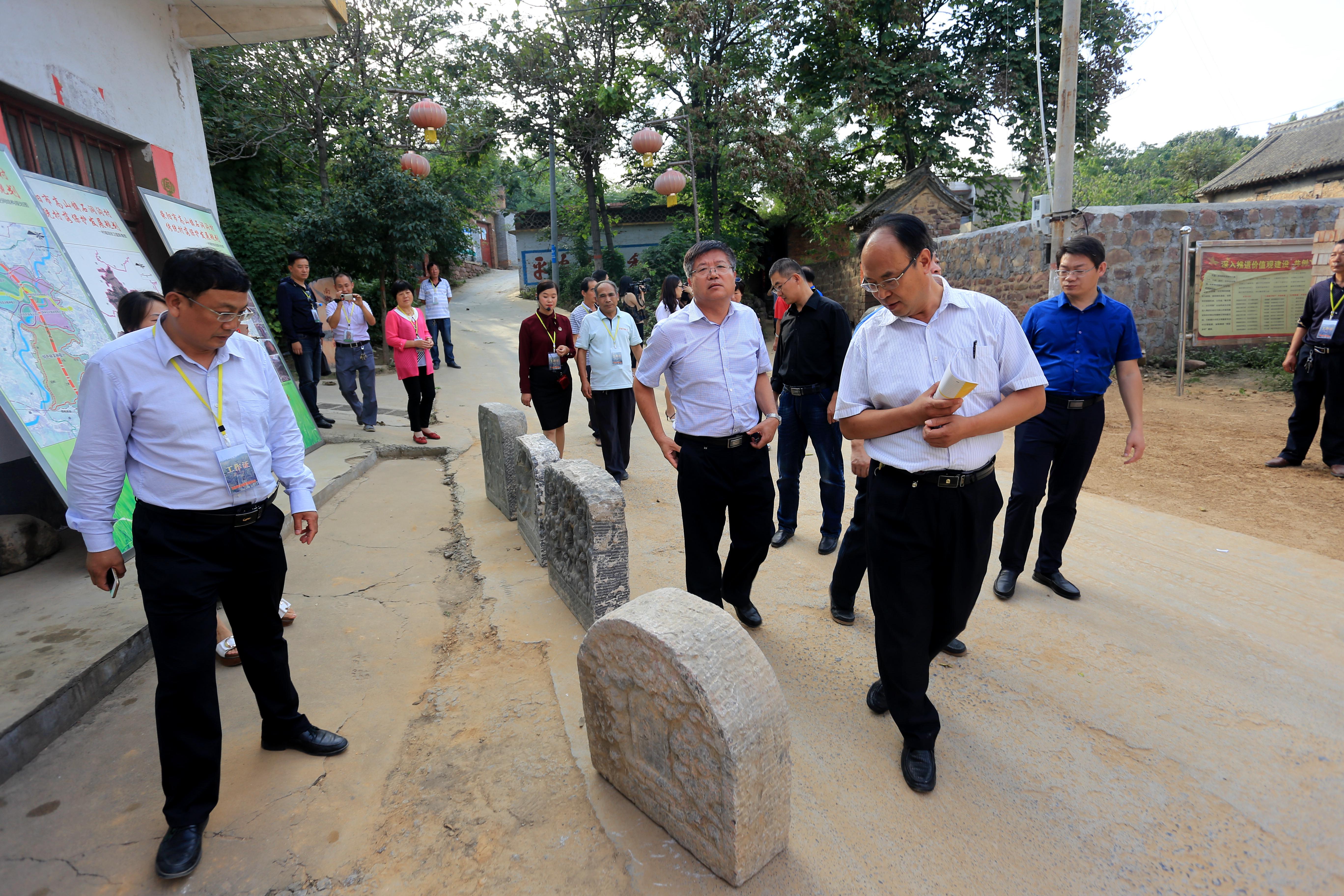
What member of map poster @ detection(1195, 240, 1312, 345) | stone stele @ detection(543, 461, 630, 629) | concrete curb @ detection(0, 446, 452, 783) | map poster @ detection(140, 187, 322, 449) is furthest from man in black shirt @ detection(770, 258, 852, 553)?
map poster @ detection(1195, 240, 1312, 345)

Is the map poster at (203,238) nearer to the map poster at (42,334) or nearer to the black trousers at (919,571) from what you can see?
the map poster at (42,334)

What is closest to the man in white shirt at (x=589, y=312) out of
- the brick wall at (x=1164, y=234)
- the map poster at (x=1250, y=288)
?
the brick wall at (x=1164, y=234)

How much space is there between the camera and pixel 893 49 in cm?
1795

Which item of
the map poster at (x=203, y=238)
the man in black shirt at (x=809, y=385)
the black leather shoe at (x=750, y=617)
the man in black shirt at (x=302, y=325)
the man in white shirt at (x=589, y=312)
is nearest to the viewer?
the black leather shoe at (x=750, y=617)

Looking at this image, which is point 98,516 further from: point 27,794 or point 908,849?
point 908,849

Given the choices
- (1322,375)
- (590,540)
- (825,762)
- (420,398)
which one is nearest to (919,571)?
(825,762)

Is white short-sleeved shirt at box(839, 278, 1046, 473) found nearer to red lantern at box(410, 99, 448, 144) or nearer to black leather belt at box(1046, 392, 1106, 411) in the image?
black leather belt at box(1046, 392, 1106, 411)

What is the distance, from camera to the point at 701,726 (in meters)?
1.91

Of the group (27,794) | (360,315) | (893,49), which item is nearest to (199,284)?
(27,794)

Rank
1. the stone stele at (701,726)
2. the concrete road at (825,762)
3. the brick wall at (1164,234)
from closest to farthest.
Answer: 1. the stone stele at (701,726)
2. the concrete road at (825,762)
3. the brick wall at (1164,234)

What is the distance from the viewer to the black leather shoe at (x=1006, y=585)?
3.79 m

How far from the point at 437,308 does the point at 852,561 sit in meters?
10.9

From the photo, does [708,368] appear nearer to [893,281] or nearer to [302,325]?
[893,281]

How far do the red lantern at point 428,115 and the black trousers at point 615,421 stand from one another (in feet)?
23.0
